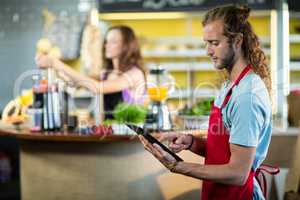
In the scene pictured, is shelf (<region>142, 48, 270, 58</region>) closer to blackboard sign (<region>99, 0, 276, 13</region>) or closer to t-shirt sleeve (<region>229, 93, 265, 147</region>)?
blackboard sign (<region>99, 0, 276, 13</region>)

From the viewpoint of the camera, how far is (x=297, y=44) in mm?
4426

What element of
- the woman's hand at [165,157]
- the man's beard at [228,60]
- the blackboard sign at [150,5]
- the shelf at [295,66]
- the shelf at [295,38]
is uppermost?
the blackboard sign at [150,5]

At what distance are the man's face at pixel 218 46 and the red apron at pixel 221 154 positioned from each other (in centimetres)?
6

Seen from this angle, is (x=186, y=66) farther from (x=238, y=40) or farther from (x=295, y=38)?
(x=238, y=40)

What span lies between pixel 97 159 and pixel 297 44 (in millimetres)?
2634

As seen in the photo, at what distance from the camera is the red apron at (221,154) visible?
1393 mm

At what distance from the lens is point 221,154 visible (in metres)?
1.41

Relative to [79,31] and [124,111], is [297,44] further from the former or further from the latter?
[124,111]

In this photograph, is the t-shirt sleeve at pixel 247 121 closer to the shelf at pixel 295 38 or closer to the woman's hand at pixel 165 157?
the woman's hand at pixel 165 157

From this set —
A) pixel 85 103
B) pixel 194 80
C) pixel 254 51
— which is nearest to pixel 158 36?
pixel 194 80

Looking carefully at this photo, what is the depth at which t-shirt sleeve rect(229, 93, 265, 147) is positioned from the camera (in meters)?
1.27

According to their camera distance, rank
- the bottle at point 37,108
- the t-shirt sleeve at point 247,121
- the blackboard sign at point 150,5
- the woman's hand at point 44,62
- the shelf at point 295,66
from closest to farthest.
Answer: the t-shirt sleeve at point 247,121, the bottle at point 37,108, the woman's hand at point 44,62, the shelf at point 295,66, the blackboard sign at point 150,5

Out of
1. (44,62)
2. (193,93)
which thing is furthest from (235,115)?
(193,93)

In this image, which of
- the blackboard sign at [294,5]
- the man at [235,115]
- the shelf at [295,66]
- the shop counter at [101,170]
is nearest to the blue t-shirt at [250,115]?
the man at [235,115]
